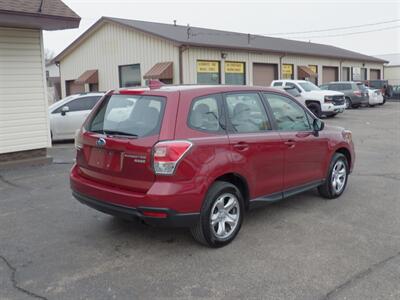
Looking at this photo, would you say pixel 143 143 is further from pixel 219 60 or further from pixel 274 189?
pixel 219 60

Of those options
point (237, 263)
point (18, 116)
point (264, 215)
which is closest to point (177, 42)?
point (18, 116)

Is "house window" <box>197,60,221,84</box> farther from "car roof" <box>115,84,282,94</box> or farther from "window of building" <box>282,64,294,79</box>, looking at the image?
"car roof" <box>115,84,282,94</box>

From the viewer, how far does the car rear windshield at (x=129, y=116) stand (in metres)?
4.20

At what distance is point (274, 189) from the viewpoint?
5145 millimetres

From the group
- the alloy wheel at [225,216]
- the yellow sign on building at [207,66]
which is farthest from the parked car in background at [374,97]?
the alloy wheel at [225,216]

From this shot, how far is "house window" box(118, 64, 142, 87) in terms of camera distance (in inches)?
966

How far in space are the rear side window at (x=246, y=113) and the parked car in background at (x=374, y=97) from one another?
24594 millimetres

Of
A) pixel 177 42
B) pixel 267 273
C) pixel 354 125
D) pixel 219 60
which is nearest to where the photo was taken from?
pixel 267 273

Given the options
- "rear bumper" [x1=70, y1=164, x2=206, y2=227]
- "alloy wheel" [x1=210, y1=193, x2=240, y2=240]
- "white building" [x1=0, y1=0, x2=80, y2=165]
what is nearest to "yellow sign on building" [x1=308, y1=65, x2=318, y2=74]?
"white building" [x1=0, y1=0, x2=80, y2=165]

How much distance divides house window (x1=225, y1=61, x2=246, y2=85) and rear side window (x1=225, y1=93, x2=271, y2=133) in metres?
19.4

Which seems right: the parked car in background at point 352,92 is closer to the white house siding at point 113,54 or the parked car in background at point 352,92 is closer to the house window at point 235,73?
the house window at point 235,73

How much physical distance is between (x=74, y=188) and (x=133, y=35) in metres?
20.7

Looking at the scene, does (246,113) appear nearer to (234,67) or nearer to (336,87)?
(234,67)

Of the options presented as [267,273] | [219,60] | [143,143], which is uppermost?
[219,60]
